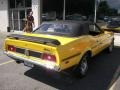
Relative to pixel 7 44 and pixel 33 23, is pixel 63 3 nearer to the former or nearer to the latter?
pixel 33 23

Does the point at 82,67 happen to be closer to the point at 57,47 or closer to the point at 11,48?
the point at 57,47

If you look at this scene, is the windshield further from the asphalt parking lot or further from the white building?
the white building

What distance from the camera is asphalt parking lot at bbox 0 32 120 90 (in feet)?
16.7

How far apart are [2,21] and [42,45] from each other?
51.5 ft

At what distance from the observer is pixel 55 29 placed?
20.5 ft

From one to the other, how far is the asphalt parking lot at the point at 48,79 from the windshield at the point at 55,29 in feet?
3.96

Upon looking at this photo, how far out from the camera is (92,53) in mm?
6402

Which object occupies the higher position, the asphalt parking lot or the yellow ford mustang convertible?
the yellow ford mustang convertible

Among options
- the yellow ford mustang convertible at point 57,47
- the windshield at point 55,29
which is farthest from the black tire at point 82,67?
the windshield at point 55,29

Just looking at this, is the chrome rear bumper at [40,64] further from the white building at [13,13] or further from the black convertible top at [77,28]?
the white building at [13,13]

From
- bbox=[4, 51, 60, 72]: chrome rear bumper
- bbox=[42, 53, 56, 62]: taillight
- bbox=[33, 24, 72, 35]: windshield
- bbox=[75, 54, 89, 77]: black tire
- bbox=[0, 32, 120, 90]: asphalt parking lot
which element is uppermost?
bbox=[33, 24, 72, 35]: windshield

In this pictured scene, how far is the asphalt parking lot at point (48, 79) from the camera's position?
16.7 ft

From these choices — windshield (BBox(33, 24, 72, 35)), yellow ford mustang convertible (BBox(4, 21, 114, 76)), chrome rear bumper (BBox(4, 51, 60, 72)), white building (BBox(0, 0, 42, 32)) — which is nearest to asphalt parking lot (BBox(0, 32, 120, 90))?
yellow ford mustang convertible (BBox(4, 21, 114, 76))

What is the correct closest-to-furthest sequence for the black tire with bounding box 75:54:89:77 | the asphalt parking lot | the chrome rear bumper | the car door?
1. the chrome rear bumper
2. the asphalt parking lot
3. the black tire with bounding box 75:54:89:77
4. the car door
